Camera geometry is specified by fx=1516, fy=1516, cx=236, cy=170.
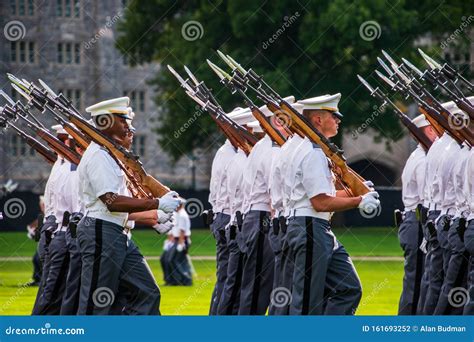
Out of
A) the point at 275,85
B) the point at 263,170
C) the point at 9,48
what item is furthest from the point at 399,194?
the point at 263,170

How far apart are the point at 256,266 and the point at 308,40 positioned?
93.0ft

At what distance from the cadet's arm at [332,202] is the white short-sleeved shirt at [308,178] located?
0.15 ft

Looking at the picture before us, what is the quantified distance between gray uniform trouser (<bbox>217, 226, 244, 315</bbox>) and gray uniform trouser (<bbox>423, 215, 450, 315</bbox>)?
1.85 m

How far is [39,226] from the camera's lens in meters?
16.2

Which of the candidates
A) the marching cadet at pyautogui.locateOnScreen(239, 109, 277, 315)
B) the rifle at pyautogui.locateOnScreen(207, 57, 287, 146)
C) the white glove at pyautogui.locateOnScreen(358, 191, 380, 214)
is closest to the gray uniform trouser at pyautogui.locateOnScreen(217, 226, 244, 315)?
the marching cadet at pyautogui.locateOnScreen(239, 109, 277, 315)

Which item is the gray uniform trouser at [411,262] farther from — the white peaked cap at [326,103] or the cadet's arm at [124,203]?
the cadet's arm at [124,203]

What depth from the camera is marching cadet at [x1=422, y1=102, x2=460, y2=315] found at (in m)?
14.1

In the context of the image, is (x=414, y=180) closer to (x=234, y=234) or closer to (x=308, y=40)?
(x=234, y=234)

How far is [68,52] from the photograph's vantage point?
217 feet

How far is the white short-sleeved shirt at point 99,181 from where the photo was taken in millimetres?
12469

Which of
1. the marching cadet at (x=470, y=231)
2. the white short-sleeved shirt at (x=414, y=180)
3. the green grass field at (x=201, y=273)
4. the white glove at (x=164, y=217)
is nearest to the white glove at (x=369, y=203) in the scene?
the marching cadet at (x=470, y=231)

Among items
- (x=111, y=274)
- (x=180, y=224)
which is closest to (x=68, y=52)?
(x=180, y=224)
